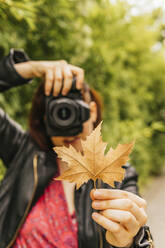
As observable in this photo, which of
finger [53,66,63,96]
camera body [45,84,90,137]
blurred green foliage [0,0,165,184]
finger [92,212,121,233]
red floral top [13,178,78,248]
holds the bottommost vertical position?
red floral top [13,178,78,248]

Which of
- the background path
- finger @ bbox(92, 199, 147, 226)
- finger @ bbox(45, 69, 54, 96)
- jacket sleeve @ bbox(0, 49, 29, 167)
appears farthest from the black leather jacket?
the background path

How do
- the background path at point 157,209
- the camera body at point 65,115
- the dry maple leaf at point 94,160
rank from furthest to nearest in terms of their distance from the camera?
the background path at point 157,209 → the camera body at point 65,115 → the dry maple leaf at point 94,160

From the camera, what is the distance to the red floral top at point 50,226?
1.09 m

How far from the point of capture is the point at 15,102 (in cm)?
201

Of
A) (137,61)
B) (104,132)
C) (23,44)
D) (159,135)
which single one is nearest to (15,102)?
(23,44)

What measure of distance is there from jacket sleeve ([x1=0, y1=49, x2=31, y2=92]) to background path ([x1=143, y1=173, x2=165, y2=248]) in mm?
2520

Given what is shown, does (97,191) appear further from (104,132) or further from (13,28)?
(104,132)

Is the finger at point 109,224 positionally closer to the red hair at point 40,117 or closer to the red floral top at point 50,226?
the red floral top at point 50,226

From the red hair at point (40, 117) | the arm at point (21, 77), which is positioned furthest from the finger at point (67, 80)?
the red hair at point (40, 117)

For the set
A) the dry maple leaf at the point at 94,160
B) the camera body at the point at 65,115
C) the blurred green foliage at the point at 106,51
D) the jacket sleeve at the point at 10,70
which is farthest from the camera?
the blurred green foliage at the point at 106,51

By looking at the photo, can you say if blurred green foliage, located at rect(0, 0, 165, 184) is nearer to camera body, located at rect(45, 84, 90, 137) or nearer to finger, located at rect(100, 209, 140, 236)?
camera body, located at rect(45, 84, 90, 137)

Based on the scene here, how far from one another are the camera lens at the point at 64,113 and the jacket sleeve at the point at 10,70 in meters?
A: 0.35

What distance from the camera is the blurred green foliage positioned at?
1908 millimetres

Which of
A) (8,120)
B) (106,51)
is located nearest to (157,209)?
(106,51)
